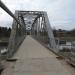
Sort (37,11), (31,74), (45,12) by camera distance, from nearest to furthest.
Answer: (31,74) < (45,12) < (37,11)

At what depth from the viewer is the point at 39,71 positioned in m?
7.20

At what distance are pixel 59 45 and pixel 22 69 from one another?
546cm

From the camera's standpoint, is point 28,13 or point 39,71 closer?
point 39,71

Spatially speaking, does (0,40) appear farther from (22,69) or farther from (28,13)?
(28,13)

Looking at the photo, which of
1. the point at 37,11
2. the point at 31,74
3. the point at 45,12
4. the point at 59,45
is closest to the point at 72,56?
the point at 31,74

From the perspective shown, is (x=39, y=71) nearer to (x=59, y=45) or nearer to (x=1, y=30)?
(x=1, y=30)

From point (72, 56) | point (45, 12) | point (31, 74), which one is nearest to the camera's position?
point (31, 74)

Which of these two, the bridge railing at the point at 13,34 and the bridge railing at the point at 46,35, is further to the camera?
the bridge railing at the point at 46,35

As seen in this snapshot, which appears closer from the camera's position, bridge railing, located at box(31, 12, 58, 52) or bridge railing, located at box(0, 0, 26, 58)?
bridge railing, located at box(0, 0, 26, 58)

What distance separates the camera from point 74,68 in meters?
Answer: 7.62

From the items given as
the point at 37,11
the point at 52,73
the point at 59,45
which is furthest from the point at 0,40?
the point at 37,11

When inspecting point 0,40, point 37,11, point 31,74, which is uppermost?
point 37,11

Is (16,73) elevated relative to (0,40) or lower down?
lower down

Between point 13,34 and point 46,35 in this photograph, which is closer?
point 13,34
